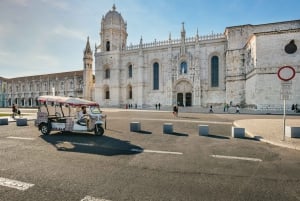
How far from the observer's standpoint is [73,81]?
51.4 m

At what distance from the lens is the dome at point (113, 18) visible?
4322 centimetres

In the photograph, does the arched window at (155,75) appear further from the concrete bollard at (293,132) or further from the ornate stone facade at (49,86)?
the concrete bollard at (293,132)

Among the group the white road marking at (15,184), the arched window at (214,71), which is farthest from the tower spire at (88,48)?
the white road marking at (15,184)

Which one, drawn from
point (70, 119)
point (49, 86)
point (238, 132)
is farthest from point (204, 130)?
point (49, 86)

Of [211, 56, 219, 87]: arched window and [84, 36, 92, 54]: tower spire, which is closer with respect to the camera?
[211, 56, 219, 87]: arched window

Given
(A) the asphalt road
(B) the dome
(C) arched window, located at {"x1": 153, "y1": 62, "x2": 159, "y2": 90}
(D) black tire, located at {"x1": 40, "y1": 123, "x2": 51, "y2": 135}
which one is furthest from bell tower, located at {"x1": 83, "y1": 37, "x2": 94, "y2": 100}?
(A) the asphalt road

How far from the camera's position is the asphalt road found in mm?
3088

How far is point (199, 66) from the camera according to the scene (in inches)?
1368

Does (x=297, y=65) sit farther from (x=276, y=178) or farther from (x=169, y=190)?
(x=169, y=190)

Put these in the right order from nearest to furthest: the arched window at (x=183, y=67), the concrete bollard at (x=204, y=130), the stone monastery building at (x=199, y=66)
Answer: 1. the concrete bollard at (x=204, y=130)
2. the stone monastery building at (x=199, y=66)
3. the arched window at (x=183, y=67)

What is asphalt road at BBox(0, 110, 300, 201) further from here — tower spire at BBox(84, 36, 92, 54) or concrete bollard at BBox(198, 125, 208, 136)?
tower spire at BBox(84, 36, 92, 54)

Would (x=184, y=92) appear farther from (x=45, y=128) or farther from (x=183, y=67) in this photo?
(x=45, y=128)

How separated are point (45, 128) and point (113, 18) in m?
41.8

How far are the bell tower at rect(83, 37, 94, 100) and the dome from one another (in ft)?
27.9
